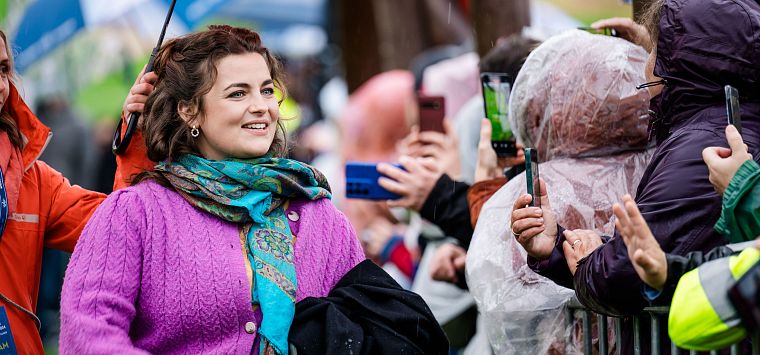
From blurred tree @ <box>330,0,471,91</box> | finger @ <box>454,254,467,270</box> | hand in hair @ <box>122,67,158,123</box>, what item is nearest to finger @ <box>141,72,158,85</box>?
hand in hair @ <box>122,67,158,123</box>

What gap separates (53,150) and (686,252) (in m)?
10.7

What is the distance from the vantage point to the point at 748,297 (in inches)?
117

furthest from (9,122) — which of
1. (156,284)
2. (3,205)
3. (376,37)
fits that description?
(376,37)

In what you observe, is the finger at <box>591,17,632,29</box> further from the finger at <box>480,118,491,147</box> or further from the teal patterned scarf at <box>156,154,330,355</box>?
the teal patterned scarf at <box>156,154,330,355</box>

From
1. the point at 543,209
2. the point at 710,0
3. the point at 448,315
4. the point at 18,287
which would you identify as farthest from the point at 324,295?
the point at 448,315

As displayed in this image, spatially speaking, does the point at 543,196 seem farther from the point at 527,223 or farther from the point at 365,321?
the point at 365,321

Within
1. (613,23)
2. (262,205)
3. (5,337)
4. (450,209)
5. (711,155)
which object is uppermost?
(613,23)

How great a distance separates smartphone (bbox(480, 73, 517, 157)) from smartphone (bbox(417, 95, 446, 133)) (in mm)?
731

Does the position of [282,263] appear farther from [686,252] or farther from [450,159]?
[450,159]

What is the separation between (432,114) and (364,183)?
0.55 meters

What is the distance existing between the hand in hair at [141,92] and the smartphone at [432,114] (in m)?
1.95

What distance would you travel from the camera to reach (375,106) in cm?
945

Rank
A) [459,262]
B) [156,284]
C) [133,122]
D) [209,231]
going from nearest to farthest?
1. [156,284]
2. [209,231]
3. [133,122]
4. [459,262]

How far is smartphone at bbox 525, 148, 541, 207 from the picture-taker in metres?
4.10
